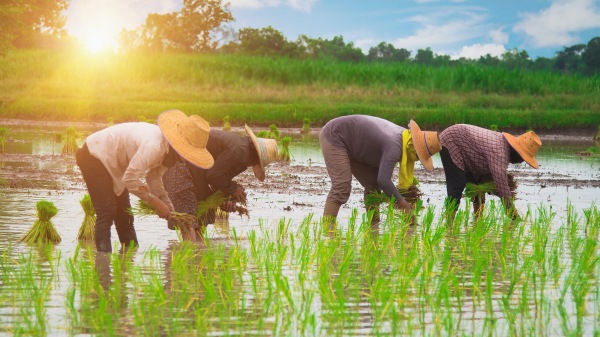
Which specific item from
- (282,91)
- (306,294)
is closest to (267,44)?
(282,91)

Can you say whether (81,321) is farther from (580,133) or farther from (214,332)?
(580,133)

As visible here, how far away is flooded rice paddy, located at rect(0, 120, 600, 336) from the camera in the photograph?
14.6ft

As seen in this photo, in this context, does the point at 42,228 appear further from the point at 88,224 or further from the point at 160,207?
the point at 160,207

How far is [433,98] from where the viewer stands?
30.9 meters

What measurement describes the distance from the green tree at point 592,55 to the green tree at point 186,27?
20200mm

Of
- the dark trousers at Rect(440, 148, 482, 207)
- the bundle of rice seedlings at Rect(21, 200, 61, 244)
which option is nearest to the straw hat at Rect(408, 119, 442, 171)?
the dark trousers at Rect(440, 148, 482, 207)

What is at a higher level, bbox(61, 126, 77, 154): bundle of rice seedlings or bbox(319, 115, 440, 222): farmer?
bbox(319, 115, 440, 222): farmer

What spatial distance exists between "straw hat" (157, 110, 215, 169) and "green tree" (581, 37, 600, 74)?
4717cm

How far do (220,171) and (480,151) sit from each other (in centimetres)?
262

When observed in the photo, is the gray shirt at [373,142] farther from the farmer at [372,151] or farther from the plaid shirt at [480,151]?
the plaid shirt at [480,151]

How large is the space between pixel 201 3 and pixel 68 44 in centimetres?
1872

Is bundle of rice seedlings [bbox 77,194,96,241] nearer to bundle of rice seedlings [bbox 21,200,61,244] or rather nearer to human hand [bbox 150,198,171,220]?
bundle of rice seedlings [bbox 21,200,61,244]

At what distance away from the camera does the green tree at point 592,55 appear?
167ft

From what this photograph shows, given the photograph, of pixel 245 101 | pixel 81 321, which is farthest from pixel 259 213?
pixel 245 101
